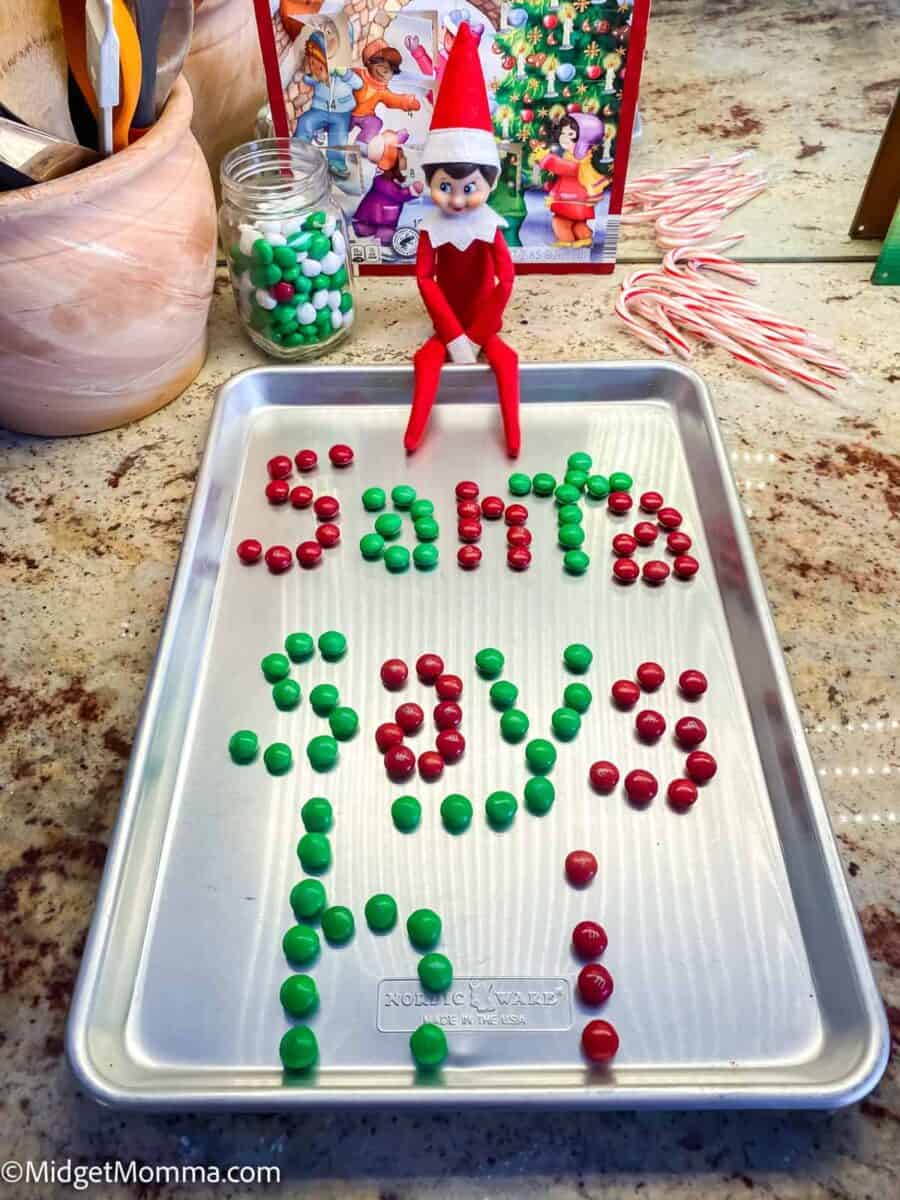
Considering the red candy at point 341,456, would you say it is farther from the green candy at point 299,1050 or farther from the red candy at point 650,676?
the green candy at point 299,1050

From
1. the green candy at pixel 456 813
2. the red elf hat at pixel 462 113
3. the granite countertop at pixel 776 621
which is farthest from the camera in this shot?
the red elf hat at pixel 462 113

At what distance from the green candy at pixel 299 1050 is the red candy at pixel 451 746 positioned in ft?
0.55

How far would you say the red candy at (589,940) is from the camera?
1.47 ft

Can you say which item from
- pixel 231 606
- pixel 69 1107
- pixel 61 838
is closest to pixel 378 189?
pixel 231 606

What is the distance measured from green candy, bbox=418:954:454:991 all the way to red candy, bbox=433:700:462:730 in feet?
0.47

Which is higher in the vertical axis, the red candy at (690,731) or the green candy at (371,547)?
the red candy at (690,731)

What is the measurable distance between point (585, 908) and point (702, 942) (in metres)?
0.06

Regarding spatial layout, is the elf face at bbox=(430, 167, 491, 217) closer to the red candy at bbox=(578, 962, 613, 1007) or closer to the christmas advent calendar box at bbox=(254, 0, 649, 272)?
the christmas advent calendar box at bbox=(254, 0, 649, 272)

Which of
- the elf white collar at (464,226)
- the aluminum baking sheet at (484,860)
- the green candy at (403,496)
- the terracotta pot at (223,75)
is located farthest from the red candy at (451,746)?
the terracotta pot at (223,75)

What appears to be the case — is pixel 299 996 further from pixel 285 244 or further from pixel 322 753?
pixel 285 244

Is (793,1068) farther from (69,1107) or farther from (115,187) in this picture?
(115,187)

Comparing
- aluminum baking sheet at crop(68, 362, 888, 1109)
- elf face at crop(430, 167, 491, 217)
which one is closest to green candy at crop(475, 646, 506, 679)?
aluminum baking sheet at crop(68, 362, 888, 1109)

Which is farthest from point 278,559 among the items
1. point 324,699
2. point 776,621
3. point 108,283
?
point 776,621

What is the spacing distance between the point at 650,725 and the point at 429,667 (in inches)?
5.4
